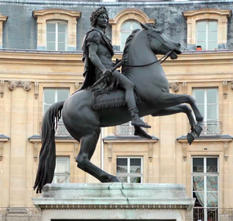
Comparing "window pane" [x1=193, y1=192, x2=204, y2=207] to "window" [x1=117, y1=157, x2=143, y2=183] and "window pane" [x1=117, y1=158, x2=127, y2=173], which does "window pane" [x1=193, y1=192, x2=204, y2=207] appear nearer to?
"window" [x1=117, y1=157, x2=143, y2=183]

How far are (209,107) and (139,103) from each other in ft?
91.8

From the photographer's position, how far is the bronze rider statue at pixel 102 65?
536 inches

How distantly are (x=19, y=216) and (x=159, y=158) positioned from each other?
240 inches

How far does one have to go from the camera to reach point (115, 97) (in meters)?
13.8

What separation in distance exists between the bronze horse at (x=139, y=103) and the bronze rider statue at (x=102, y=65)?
20 centimetres

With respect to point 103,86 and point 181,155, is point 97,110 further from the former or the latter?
point 181,155

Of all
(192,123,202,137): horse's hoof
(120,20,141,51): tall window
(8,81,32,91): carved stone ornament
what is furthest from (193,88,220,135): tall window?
(192,123,202,137): horse's hoof

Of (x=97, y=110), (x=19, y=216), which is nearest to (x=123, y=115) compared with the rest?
(x=97, y=110)

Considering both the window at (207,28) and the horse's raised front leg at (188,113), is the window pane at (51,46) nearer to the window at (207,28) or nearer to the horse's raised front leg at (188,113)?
the window at (207,28)

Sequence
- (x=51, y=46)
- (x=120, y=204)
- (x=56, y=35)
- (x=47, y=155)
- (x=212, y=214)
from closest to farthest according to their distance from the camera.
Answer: (x=120, y=204) → (x=47, y=155) → (x=212, y=214) → (x=51, y=46) → (x=56, y=35)

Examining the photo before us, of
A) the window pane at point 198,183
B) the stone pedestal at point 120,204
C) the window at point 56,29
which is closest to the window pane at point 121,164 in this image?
the window pane at point 198,183

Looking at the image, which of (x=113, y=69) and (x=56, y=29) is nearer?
(x=113, y=69)

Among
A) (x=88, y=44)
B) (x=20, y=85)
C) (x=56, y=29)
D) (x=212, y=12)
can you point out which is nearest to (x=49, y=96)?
(x=20, y=85)

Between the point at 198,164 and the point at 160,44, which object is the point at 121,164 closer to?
the point at 198,164
